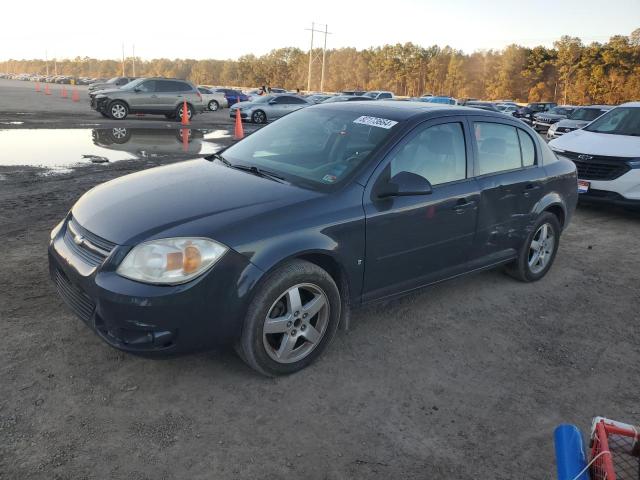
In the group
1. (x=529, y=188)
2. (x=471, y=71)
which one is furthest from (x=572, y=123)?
(x=471, y=71)

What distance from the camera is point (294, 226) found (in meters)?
3.14

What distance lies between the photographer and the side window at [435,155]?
12.3 ft

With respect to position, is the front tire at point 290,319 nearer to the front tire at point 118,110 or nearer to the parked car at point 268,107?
the front tire at point 118,110

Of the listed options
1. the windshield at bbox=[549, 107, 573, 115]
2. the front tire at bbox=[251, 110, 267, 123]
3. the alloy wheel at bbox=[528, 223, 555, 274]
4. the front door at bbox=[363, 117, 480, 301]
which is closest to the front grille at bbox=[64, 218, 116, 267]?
the front door at bbox=[363, 117, 480, 301]

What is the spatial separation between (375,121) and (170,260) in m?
1.94

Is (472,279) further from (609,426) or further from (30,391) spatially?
(30,391)

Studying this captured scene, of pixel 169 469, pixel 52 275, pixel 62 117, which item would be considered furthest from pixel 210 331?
pixel 62 117

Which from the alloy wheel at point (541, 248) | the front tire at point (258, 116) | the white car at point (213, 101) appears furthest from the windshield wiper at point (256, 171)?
the white car at point (213, 101)

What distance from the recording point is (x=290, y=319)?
321 centimetres

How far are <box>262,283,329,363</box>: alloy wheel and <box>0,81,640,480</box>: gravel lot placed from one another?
17 centimetres

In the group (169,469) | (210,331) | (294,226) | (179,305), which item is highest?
(294,226)

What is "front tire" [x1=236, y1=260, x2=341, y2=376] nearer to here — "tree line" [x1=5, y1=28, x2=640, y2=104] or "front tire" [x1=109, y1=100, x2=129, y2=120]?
"front tire" [x1=109, y1=100, x2=129, y2=120]

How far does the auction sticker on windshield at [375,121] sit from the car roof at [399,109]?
0.15ft

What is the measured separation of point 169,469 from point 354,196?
1898 mm
